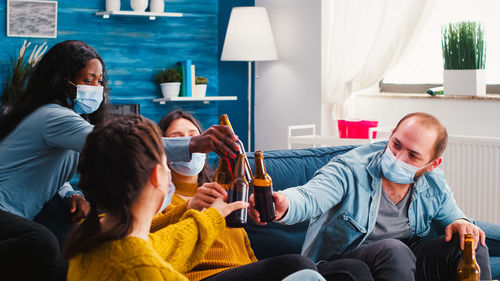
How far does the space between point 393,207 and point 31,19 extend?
3.16 m

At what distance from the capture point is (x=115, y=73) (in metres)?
4.86

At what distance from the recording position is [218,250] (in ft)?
6.87

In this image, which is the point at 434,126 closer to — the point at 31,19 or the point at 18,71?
the point at 18,71

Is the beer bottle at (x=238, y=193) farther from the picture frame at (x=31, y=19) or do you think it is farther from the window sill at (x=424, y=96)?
the picture frame at (x=31, y=19)

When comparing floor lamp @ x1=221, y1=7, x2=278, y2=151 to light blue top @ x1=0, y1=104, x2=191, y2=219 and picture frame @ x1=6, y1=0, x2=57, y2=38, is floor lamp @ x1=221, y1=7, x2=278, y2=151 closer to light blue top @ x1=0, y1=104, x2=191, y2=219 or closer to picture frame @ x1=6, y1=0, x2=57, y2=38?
picture frame @ x1=6, y1=0, x2=57, y2=38

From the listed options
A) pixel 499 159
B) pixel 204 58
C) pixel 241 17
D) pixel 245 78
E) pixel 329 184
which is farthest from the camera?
pixel 245 78

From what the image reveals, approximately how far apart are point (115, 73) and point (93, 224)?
11.7 feet

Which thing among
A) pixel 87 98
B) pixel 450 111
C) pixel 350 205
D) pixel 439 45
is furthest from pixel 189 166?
pixel 439 45

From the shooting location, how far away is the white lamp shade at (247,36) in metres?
4.91

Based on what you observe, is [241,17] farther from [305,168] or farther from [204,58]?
[305,168]

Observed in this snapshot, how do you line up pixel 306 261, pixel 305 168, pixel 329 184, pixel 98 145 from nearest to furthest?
1. pixel 98 145
2. pixel 306 261
3. pixel 329 184
4. pixel 305 168

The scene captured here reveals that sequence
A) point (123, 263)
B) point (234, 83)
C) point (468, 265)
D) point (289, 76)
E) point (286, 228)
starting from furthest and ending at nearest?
1. point (234, 83)
2. point (289, 76)
3. point (286, 228)
4. point (468, 265)
5. point (123, 263)

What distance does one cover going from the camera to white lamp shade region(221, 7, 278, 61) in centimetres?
491

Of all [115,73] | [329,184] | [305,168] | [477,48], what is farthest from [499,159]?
[115,73]
